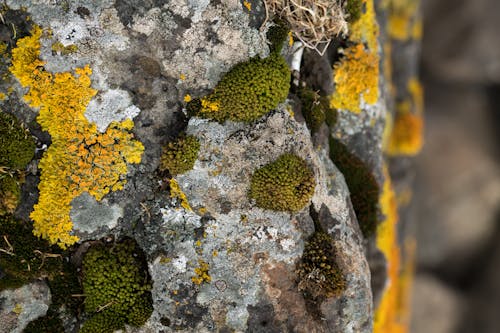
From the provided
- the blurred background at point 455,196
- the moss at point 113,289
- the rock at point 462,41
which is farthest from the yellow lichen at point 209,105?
the rock at point 462,41

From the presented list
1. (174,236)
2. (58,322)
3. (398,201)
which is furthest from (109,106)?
(398,201)

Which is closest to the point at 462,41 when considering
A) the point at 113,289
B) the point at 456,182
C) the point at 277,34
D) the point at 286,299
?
the point at 456,182

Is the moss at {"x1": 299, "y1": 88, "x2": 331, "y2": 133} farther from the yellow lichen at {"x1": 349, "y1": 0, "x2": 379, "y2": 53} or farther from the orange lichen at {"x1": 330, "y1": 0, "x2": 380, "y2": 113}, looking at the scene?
the yellow lichen at {"x1": 349, "y1": 0, "x2": 379, "y2": 53}

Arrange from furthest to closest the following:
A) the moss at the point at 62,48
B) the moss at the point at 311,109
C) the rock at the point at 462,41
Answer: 1. the rock at the point at 462,41
2. the moss at the point at 311,109
3. the moss at the point at 62,48

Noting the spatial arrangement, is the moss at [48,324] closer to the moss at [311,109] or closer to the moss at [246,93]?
the moss at [246,93]

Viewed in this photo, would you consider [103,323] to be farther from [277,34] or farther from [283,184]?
[277,34]
